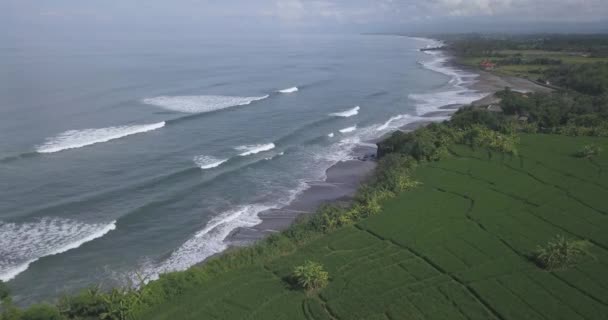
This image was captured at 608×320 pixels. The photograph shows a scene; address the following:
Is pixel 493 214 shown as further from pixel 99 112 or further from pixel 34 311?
pixel 99 112

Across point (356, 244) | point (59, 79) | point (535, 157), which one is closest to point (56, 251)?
point (356, 244)

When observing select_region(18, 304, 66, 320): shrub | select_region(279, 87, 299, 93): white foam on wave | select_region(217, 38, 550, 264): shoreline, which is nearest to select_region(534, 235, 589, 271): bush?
select_region(217, 38, 550, 264): shoreline

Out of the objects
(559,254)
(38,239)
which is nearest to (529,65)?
(559,254)

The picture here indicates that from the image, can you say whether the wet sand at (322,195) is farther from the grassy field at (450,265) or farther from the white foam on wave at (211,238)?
the grassy field at (450,265)

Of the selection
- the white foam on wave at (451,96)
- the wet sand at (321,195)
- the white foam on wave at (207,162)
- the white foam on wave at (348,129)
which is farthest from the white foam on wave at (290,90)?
the white foam on wave at (207,162)

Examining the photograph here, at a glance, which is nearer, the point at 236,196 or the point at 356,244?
the point at 356,244

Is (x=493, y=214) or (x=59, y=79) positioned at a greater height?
(x=59, y=79)
